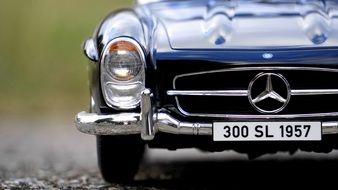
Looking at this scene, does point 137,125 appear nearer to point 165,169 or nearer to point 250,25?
point 250,25

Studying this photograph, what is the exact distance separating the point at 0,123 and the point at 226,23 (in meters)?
6.89

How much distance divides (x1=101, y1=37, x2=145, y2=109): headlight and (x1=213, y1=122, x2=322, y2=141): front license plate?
0.60 m

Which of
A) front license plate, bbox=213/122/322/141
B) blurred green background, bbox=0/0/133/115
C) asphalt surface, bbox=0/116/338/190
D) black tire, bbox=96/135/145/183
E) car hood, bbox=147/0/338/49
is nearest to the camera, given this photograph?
front license plate, bbox=213/122/322/141

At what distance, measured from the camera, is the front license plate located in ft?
17.9

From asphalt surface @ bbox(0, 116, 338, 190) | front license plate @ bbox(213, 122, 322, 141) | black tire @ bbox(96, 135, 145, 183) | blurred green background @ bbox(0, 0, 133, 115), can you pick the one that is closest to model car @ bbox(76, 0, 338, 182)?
front license plate @ bbox(213, 122, 322, 141)

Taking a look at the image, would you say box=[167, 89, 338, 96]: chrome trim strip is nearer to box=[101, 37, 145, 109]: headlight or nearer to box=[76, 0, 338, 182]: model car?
box=[76, 0, 338, 182]: model car

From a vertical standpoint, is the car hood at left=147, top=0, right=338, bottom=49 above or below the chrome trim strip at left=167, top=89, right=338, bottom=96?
above

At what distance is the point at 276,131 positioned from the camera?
5.45 m

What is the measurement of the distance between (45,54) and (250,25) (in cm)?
1118

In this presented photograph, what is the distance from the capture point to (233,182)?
6.62 meters

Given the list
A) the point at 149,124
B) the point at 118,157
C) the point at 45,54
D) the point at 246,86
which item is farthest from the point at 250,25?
the point at 45,54

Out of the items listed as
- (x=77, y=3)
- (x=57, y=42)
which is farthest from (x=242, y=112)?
(x=77, y=3)

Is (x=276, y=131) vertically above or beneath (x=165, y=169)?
above

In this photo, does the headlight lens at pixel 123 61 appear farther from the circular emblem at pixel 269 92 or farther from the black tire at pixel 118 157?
the circular emblem at pixel 269 92
